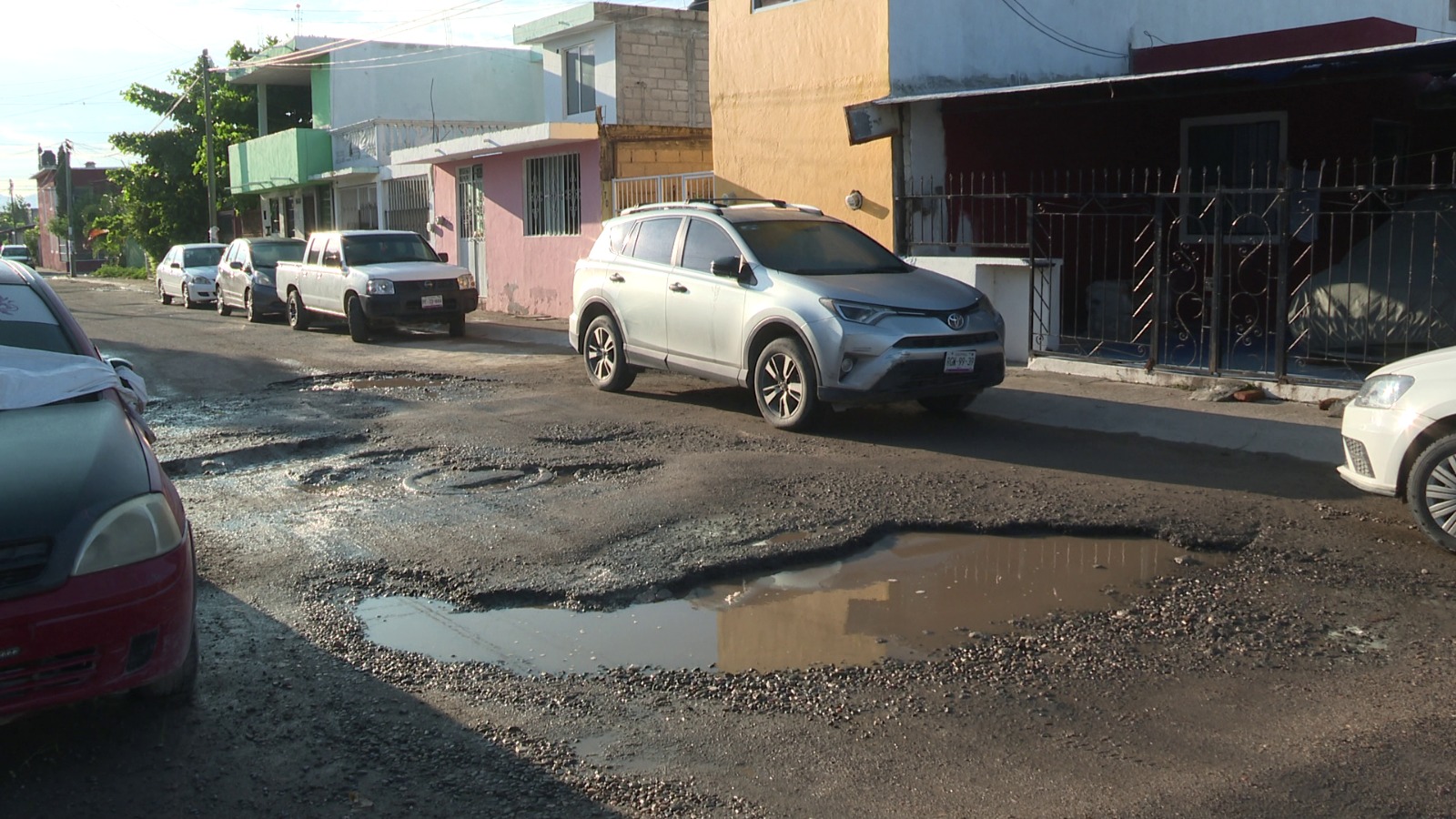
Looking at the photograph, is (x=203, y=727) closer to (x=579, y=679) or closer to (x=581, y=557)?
(x=579, y=679)

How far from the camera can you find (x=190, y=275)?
27719 mm

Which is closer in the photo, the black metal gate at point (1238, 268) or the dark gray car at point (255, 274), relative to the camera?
the black metal gate at point (1238, 268)

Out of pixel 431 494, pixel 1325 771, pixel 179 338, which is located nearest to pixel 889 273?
pixel 431 494

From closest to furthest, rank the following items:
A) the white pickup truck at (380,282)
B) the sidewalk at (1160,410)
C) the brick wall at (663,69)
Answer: the sidewalk at (1160,410) < the white pickup truck at (380,282) < the brick wall at (663,69)

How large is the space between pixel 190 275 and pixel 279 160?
8.36 metres

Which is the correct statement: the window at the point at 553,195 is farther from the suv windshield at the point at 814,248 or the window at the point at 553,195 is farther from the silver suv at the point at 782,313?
the suv windshield at the point at 814,248

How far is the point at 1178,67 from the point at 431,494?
42.2 feet

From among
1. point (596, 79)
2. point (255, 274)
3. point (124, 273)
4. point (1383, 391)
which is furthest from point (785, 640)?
point (124, 273)

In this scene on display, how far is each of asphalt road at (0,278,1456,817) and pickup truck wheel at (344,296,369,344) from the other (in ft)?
28.3

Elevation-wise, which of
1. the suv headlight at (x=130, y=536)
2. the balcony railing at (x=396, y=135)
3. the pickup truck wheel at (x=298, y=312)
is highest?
the balcony railing at (x=396, y=135)

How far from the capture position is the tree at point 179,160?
141ft

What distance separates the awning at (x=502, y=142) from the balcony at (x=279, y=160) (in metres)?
7.16

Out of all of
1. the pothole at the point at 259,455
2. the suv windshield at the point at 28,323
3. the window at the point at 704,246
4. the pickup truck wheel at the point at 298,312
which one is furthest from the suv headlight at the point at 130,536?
the pickup truck wheel at the point at 298,312

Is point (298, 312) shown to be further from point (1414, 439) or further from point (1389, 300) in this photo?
point (1414, 439)
